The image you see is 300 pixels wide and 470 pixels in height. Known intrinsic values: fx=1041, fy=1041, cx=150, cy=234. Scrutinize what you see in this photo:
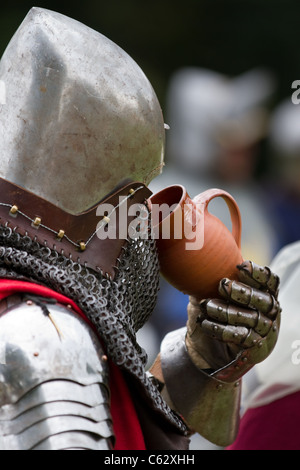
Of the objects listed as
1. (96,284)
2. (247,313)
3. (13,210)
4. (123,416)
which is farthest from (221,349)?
Result: (13,210)

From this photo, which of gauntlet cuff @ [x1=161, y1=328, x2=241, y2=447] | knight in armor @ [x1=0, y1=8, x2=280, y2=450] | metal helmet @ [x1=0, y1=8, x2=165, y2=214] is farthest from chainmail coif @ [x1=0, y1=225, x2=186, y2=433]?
gauntlet cuff @ [x1=161, y1=328, x2=241, y2=447]

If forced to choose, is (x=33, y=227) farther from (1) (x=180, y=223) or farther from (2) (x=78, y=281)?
(1) (x=180, y=223)

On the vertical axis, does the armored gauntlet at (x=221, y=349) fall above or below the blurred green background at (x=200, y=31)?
below

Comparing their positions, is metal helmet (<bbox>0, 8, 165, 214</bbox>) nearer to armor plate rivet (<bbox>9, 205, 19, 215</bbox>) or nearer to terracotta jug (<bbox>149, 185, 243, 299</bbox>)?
armor plate rivet (<bbox>9, 205, 19, 215</bbox>)

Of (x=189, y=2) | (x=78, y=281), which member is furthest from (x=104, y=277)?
(x=189, y=2)

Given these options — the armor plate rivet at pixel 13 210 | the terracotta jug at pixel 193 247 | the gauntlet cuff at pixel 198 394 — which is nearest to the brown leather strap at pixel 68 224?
the armor plate rivet at pixel 13 210

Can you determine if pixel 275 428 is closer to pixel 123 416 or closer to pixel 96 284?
pixel 123 416

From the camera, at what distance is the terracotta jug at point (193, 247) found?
11.5ft

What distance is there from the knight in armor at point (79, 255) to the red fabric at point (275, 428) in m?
1.33

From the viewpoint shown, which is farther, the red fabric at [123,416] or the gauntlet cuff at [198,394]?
the gauntlet cuff at [198,394]

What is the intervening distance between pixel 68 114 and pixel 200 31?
10.7 meters

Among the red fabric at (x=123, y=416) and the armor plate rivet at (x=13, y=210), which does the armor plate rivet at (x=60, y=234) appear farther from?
the red fabric at (x=123, y=416)

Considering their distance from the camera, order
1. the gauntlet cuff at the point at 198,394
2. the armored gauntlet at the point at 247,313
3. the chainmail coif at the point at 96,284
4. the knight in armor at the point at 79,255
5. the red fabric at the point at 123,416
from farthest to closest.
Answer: the gauntlet cuff at the point at 198,394 → the armored gauntlet at the point at 247,313 → the red fabric at the point at 123,416 → the chainmail coif at the point at 96,284 → the knight in armor at the point at 79,255

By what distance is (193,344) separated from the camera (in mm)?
3908
